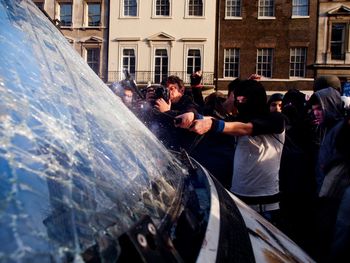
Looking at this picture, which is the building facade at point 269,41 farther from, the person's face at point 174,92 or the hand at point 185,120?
the hand at point 185,120

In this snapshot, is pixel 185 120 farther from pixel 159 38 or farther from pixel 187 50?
pixel 159 38

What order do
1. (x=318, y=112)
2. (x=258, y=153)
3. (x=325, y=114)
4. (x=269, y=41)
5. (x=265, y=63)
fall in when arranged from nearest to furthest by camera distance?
(x=258, y=153) → (x=325, y=114) → (x=318, y=112) → (x=269, y=41) → (x=265, y=63)

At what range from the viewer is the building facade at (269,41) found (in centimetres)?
2520

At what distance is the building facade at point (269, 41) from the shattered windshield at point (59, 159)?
24.9 m

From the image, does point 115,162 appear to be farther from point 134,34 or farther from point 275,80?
point 134,34

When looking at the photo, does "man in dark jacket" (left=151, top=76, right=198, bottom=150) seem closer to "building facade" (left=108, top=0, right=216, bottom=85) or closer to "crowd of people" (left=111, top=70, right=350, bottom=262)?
"crowd of people" (left=111, top=70, right=350, bottom=262)

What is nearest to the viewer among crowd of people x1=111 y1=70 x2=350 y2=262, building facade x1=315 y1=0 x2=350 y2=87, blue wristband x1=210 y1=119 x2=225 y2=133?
blue wristband x1=210 y1=119 x2=225 y2=133

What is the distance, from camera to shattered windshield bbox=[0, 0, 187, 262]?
2.29 ft

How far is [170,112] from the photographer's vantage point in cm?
330

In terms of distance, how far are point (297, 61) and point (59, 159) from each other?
26031 mm

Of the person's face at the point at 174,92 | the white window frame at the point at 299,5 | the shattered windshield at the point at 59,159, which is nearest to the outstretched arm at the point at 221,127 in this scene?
the shattered windshield at the point at 59,159

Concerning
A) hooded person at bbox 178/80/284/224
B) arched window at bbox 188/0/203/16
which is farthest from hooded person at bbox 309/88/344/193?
arched window at bbox 188/0/203/16

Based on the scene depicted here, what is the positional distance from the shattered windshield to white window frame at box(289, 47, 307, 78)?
25.5 metres

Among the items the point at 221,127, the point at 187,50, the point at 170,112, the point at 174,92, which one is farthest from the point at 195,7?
the point at 221,127
